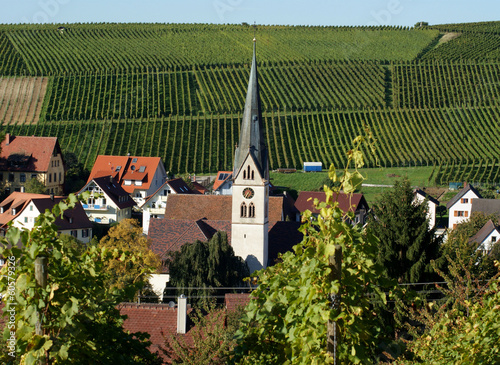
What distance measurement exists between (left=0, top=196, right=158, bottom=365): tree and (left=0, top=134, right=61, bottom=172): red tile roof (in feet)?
213

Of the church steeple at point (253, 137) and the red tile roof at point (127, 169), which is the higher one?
the red tile roof at point (127, 169)

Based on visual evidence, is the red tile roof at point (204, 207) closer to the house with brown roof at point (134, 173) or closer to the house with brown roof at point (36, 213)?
the house with brown roof at point (36, 213)

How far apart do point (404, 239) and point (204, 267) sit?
59.6 ft

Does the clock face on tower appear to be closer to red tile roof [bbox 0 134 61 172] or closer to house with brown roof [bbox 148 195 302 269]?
house with brown roof [bbox 148 195 302 269]

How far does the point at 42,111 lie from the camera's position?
102812mm

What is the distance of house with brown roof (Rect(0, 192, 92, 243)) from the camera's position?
53469 millimetres

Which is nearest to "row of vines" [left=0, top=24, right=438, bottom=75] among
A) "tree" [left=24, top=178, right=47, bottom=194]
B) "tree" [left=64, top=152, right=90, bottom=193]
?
"tree" [left=64, top=152, right=90, bottom=193]

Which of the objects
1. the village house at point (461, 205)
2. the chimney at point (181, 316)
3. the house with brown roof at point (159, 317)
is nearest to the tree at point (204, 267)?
the house with brown roof at point (159, 317)

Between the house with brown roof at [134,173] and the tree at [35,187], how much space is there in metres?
7.77

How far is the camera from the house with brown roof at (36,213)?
53469mm

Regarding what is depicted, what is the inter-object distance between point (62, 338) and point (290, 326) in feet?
9.41

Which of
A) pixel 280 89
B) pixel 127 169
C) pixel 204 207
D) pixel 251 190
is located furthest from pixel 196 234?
pixel 280 89

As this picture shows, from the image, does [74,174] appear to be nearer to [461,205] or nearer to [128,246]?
[128,246]

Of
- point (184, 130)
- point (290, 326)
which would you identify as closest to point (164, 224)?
point (290, 326)
